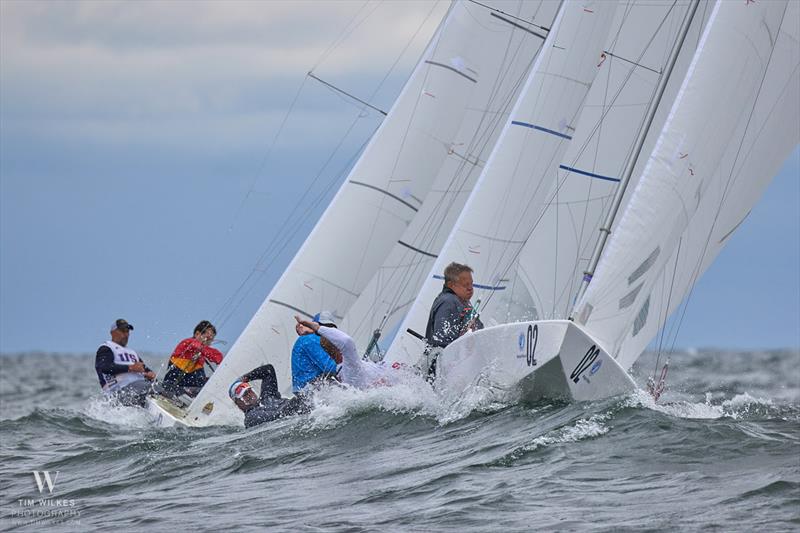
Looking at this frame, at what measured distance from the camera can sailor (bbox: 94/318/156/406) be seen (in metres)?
15.9

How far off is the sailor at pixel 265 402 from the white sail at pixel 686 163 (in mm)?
2876

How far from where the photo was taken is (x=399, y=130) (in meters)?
16.9

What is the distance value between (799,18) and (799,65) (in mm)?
398

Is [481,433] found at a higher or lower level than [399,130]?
lower

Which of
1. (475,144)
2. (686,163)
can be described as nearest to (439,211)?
(475,144)

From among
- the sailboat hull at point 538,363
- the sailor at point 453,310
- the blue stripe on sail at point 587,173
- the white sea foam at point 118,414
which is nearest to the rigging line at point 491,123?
the blue stripe on sail at point 587,173

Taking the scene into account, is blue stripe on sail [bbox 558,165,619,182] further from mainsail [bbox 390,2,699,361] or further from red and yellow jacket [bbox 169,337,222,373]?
red and yellow jacket [bbox 169,337,222,373]

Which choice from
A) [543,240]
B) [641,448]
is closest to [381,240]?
[543,240]

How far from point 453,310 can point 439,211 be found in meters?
6.23

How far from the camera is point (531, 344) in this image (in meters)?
10.6

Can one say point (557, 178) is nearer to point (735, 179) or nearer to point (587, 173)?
point (587, 173)

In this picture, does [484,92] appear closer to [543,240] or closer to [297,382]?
[543,240]

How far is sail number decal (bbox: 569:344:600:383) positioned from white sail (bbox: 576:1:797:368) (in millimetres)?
259

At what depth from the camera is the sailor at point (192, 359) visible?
1617 centimetres
